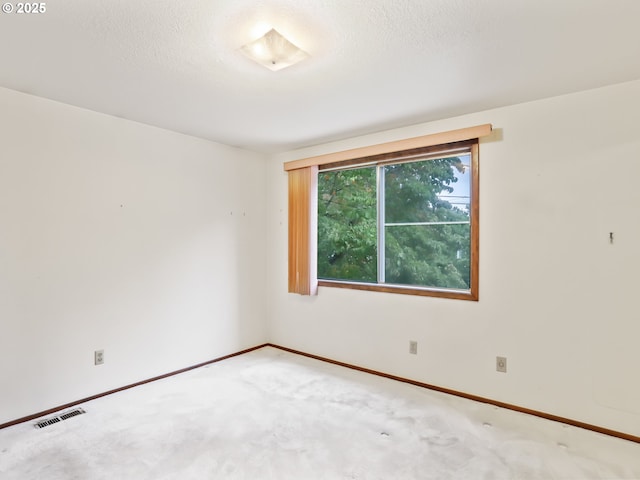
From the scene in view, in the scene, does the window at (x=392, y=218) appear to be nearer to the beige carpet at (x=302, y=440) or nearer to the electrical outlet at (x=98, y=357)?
the beige carpet at (x=302, y=440)

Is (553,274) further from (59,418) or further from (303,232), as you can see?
(59,418)

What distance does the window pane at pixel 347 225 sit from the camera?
12.3ft

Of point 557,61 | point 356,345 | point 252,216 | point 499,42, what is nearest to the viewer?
point 499,42

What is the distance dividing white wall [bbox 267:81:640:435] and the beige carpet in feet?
0.83

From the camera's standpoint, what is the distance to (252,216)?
172 inches

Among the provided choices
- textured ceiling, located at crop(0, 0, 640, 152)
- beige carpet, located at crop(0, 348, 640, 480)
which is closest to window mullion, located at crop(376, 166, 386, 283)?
textured ceiling, located at crop(0, 0, 640, 152)

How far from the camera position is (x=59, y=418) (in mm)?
2596

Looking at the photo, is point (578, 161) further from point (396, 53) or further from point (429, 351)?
point (429, 351)

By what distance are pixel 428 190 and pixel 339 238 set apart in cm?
115

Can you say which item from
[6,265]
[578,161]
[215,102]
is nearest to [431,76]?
[578,161]

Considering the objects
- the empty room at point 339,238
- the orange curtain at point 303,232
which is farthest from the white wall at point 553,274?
the orange curtain at point 303,232

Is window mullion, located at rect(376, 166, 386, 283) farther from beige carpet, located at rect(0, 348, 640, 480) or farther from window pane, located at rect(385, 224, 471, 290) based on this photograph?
beige carpet, located at rect(0, 348, 640, 480)

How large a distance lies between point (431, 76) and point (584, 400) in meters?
2.50

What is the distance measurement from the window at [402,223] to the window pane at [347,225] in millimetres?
10
